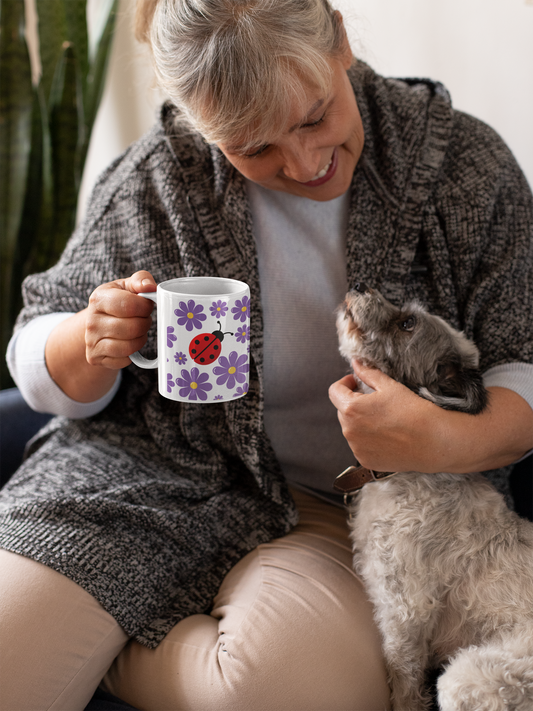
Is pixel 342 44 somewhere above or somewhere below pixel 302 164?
above

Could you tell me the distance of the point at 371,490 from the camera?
118 centimetres

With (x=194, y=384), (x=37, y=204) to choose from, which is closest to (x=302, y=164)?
(x=194, y=384)

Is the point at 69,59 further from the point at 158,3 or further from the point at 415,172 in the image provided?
the point at 415,172

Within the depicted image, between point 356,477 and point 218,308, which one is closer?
point 218,308

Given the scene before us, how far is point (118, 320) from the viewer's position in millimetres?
909

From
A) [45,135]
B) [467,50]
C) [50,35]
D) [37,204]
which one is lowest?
Result: [37,204]

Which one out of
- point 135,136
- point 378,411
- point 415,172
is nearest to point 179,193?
point 415,172

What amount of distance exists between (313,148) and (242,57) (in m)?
0.20

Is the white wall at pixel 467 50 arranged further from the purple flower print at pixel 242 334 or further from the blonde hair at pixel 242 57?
the purple flower print at pixel 242 334

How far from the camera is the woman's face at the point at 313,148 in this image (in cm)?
101

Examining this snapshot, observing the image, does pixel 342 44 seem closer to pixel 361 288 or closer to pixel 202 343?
pixel 361 288

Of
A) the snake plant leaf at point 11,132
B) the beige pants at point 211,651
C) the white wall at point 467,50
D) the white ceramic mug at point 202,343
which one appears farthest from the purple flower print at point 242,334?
the snake plant leaf at point 11,132

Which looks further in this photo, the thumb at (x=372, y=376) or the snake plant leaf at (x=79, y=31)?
the snake plant leaf at (x=79, y=31)

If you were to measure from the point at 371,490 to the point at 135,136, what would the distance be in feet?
6.20
